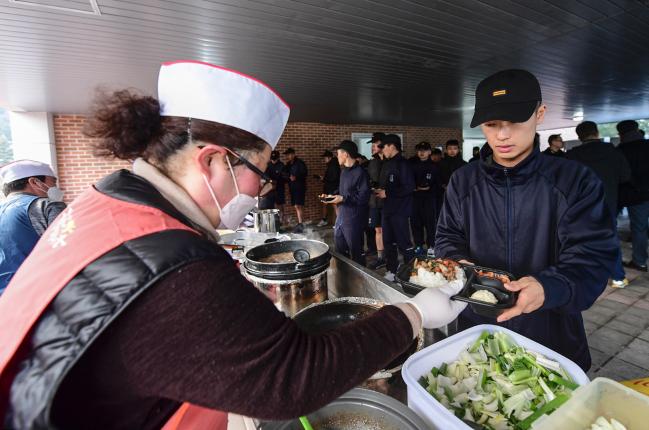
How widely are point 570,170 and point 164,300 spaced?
5.62ft

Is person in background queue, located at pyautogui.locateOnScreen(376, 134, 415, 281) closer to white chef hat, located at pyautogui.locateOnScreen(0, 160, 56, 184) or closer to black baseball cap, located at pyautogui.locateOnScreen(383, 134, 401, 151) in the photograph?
black baseball cap, located at pyautogui.locateOnScreen(383, 134, 401, 151)

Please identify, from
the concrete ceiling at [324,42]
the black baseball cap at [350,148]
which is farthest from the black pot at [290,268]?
the black baseball cap at [350,148]

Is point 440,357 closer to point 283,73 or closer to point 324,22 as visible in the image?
point 324,22

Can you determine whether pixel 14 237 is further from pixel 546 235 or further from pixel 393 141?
pixel 393 141

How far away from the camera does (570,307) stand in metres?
1.31

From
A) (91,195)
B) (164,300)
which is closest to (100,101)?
(91,195)

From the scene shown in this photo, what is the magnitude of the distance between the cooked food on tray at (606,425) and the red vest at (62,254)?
3.71 feet

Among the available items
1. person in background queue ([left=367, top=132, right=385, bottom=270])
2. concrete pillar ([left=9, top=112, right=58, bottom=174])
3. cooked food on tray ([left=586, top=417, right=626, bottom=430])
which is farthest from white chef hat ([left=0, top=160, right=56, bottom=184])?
concrete pillar ([left=9, top=112, right=58, bottom=174])

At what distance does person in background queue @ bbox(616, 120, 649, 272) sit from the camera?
4.77 metres

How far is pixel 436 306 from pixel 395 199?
15.6ft

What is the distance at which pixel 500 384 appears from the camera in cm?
102

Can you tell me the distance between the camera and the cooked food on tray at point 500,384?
36.1 inches

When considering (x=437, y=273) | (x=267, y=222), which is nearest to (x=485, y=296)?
(x=437, y=273)

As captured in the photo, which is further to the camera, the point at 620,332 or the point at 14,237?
the point at 620,332
